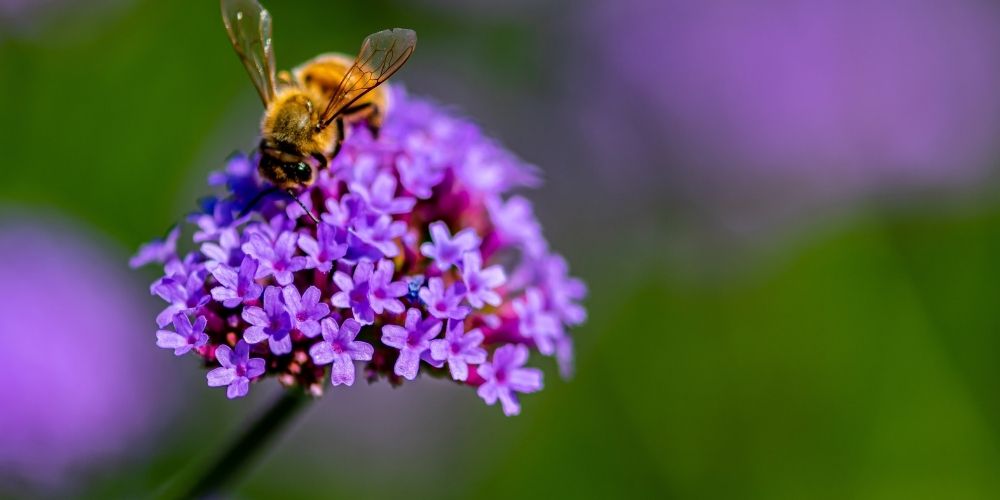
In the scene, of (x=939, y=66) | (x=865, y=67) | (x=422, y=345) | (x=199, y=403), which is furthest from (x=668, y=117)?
(x=422, y=345)

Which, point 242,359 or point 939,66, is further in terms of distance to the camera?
point 939,66

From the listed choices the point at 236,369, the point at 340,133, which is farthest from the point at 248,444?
the point at 340,133

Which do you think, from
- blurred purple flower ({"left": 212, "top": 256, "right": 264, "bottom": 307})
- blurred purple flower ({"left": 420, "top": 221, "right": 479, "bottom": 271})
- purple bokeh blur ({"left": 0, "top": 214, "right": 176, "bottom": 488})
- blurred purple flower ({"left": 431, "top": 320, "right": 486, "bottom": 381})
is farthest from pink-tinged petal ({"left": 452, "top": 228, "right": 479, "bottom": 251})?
purple bokeh blur ({"left": 0, "top": 214, "right": 176, "bottom": 488})

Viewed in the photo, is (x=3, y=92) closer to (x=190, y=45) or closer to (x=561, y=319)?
(x=190, y=45)

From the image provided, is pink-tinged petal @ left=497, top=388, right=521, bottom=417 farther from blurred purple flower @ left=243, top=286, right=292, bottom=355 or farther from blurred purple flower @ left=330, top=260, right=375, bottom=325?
blurred purple flower @ left=243, top=286, right=292, bottom=355

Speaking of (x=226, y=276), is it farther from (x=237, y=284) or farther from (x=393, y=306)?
(x=393, y=306)
